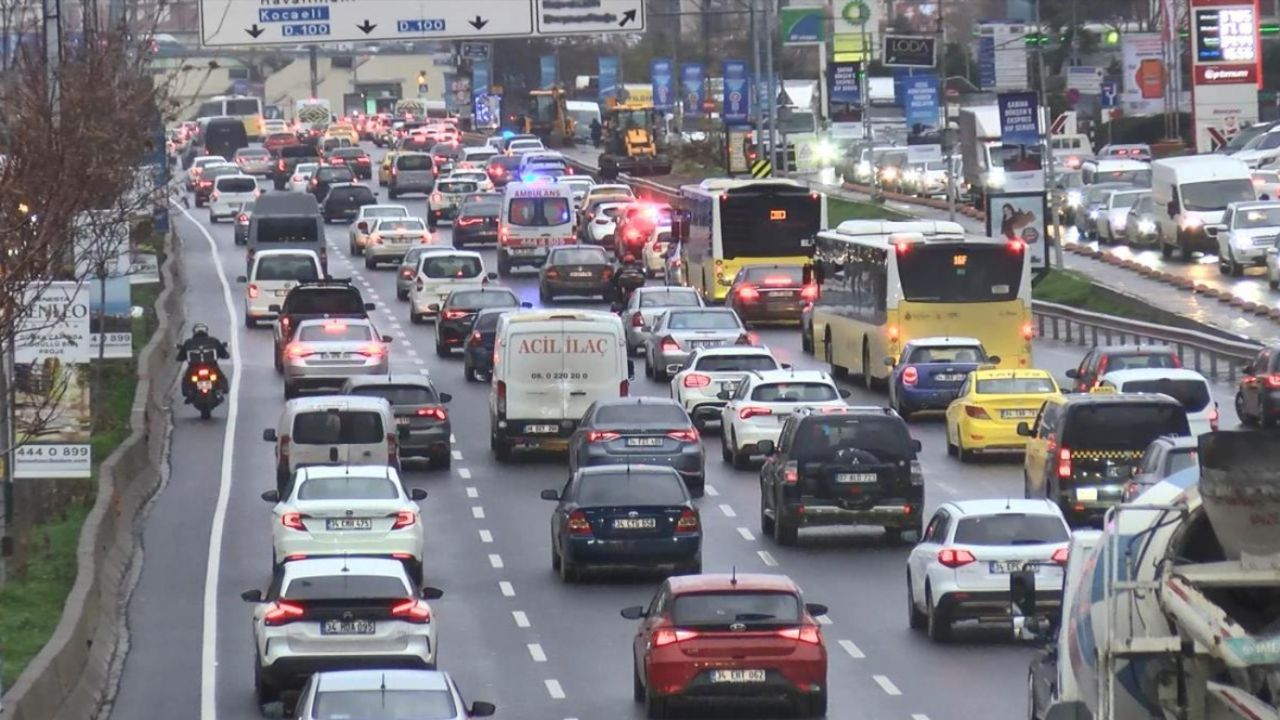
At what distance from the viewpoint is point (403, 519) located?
31.3 m

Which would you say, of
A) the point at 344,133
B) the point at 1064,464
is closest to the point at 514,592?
the point at 1064,464

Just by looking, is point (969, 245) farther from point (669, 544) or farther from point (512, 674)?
point (512, 674)

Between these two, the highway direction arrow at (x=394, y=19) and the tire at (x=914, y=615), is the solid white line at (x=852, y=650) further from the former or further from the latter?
the highway direction arrow at (x=394, y=19)

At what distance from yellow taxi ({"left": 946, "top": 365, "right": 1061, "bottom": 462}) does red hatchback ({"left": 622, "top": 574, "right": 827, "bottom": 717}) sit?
16800mm

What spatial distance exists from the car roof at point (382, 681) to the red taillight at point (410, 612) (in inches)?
180

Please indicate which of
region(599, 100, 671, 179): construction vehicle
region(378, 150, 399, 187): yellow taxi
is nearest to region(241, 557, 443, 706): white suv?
region(599, 100, 671, 179): construction vehicle

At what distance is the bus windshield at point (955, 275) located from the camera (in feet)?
158

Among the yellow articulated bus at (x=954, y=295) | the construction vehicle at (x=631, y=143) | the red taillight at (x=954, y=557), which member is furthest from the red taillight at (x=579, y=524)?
the construction vehicle at (x=631, y=143)

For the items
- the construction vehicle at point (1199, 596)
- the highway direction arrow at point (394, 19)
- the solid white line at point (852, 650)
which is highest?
the highway direction arrow at point (394, 19)

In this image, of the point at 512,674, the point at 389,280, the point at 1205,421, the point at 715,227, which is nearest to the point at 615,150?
the point at 389,280

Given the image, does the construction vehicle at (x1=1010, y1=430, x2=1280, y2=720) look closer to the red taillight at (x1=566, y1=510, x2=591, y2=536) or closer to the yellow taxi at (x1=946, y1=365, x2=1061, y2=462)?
the red taillight at (x1=566, y1=510, x2=591, y2=536)

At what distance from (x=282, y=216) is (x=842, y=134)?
62539mm

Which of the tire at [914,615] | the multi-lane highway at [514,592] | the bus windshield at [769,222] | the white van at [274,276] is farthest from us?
the bus windshield at [769,222]

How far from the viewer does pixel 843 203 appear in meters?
93.2
